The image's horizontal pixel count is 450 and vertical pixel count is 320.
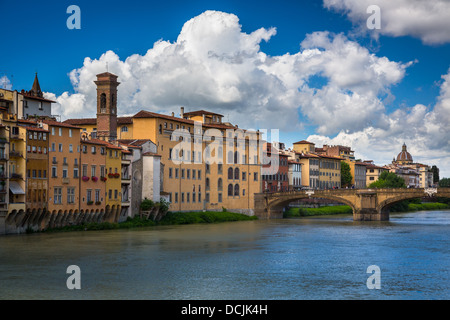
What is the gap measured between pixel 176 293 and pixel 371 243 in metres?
22.3

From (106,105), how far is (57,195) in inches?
625

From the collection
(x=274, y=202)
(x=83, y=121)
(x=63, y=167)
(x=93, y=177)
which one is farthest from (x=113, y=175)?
(x=274, y=202)

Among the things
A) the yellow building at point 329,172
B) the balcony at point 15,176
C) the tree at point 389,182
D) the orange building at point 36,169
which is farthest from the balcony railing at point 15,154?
the tree at point 389,182

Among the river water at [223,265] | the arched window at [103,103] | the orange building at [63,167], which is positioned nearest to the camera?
the river water at [223,265]

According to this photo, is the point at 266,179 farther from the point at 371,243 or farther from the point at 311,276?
the point at 311,276

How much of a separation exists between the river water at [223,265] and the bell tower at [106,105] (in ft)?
48.8

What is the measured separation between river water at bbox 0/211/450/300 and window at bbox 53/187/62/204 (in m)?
3.01

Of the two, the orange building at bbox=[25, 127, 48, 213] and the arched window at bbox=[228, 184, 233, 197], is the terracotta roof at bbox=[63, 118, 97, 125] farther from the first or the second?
the orange building at bbox=[25, 127, 48, 213]

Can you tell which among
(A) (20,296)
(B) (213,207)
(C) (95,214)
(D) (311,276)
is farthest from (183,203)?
(A) (20,296)

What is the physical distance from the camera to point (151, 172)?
60.7 m

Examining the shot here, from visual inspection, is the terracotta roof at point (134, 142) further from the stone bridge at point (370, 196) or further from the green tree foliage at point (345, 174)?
the green tree foliage at point (345, 174)

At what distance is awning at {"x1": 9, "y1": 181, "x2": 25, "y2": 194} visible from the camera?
4622cm

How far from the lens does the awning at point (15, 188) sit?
4622 centimetres

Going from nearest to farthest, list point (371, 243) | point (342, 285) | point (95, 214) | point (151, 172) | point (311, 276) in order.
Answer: point (342, 285), point (311, 276), point (371, 243), point (95, 214), point (151, 172)
